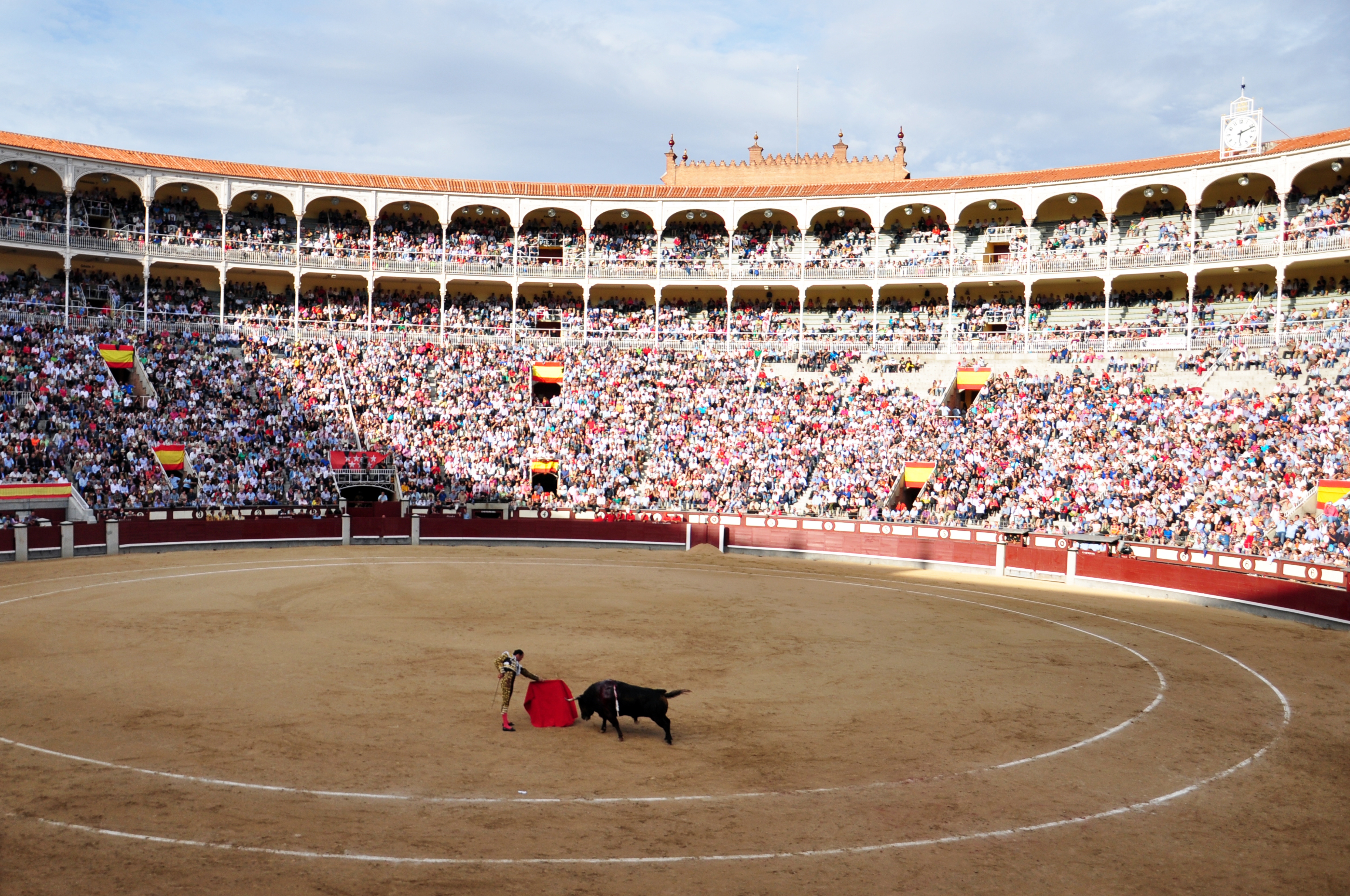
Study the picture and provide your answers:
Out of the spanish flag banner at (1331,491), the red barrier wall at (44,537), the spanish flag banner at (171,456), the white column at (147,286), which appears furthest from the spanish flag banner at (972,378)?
the white column at (147,286)

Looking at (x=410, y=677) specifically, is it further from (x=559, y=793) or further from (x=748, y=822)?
(x=748, y=822)

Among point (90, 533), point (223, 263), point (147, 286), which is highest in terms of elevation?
point (223, 263)

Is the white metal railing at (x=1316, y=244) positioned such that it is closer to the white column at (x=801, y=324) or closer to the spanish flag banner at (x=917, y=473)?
the spanish flag banner at (x=917, y=473)

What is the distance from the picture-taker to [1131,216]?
45.7 metres

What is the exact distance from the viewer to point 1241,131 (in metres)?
41.6

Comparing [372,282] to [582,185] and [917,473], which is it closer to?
[582,185]

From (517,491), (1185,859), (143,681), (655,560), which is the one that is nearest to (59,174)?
(517,491)

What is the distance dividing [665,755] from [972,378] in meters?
34.9

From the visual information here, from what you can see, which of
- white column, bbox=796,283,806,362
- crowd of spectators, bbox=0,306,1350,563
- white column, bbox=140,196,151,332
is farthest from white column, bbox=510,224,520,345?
white column, bbox=140,196,151,332

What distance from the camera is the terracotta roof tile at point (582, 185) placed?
143ft

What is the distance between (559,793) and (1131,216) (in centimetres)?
4488

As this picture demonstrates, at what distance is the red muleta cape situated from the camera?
1227 centimetres

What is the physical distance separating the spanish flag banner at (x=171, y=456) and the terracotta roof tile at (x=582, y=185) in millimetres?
17361

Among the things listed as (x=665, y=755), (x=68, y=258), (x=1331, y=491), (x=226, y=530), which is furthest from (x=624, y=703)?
(x=68, y=258)
